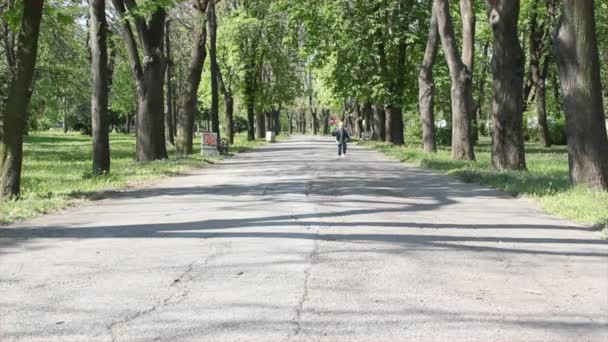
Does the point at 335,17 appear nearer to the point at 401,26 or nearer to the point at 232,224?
the point at 401,26

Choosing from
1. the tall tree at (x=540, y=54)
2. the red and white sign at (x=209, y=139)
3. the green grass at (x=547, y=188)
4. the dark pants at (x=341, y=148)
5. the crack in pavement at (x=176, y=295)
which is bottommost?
the crack in pavement at (x=176, y=295)

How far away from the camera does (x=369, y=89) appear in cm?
3850

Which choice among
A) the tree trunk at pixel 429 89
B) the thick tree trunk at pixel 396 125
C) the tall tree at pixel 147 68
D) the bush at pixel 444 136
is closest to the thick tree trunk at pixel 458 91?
the tree trunk at pixel 429 89

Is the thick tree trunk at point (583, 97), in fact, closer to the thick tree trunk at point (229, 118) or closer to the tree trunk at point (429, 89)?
the tree trunk at point (429, 89)

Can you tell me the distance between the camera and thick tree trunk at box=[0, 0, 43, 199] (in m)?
12.8

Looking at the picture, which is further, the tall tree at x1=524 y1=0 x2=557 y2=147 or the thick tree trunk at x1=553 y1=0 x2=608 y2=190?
the tall tree at x1=524 y1=0 x2=557 y2=147

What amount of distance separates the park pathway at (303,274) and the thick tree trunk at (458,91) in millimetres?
10963

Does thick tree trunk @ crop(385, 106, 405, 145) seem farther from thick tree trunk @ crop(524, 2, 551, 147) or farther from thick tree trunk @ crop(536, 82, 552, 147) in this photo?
thick tree trunk @ crop(524, 2, 551, 147)

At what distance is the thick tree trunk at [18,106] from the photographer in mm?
12828

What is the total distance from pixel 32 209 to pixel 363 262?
6582mm

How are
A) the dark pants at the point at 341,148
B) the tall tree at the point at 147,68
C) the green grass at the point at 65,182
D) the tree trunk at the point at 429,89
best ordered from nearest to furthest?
1. the green grass at the point at 65,182
2. the tall tree at the point at 147,68
3. the tree trunk at the point at 429,89
4. the dark pants at the point at 341,148

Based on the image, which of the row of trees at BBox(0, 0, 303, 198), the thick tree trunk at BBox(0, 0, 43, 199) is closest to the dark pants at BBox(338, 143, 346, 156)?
the row of trees at BBox(0, 0, 303, 198)

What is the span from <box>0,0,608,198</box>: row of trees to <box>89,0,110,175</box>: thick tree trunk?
0.11 ft

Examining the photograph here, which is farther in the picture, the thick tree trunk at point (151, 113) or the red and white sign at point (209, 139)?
the red and white sign at point (209, 139)
